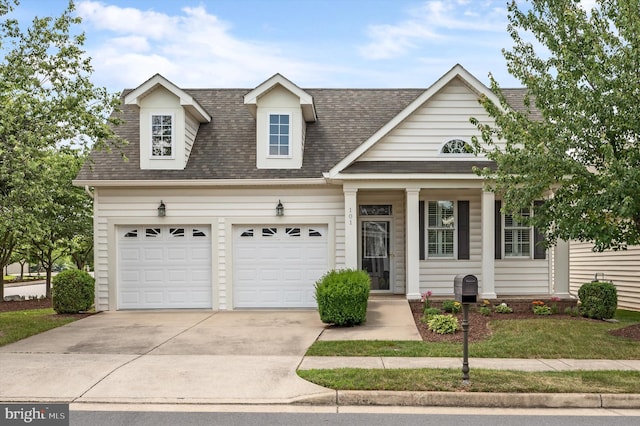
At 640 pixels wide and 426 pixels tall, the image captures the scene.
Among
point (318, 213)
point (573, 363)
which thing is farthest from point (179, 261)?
point (573, 363)

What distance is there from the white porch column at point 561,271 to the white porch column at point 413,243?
3567 millimetres

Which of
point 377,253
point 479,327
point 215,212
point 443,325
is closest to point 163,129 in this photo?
point 215,212

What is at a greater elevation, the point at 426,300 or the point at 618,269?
the point at 618,269

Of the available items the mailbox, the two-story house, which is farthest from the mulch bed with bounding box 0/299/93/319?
the mailbox

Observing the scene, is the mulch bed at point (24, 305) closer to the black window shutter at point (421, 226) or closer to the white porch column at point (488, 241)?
the black window shutter at point (421, 226)

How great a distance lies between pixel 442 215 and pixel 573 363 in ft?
21.8

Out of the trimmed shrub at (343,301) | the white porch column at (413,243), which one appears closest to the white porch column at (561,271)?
the white porch column at (413,243)

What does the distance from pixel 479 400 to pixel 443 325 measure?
4.06 m

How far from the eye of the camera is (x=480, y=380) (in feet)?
22.3

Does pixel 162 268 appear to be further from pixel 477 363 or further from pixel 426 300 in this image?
pixel 477 363

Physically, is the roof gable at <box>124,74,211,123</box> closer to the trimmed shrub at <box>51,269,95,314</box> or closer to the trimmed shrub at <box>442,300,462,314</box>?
the trimmed shrub at <box>51,269,95,314</box>

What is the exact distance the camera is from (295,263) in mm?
14102

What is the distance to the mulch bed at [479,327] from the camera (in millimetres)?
9953

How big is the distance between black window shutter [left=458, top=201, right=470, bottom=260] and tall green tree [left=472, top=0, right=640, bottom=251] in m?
3.78
